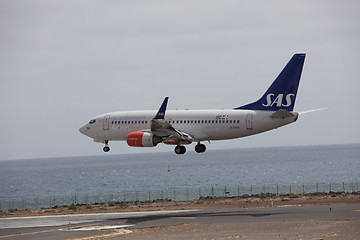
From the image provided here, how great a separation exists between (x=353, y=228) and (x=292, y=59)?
66.6ft

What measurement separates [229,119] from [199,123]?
3.00m

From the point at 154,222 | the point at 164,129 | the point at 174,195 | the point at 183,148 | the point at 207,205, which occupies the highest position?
the point at 164,129

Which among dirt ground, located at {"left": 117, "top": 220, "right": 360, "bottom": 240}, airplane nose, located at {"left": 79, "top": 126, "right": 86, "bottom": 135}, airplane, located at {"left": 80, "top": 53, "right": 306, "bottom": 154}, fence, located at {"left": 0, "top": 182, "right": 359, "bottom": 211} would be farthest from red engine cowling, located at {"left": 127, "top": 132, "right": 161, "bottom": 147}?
fence, located at {"left": 0, "top": 182, "right": 359, "bottom": 211}

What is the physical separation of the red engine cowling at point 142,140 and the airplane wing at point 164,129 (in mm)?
623

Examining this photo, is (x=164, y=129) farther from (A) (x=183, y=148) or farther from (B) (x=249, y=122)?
(B) (x=249, y=122)

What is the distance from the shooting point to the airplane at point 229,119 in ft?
167

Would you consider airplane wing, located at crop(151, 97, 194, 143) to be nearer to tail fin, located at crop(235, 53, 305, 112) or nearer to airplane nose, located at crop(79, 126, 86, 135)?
tail fin, located at crop(235, 53, 305, 112)

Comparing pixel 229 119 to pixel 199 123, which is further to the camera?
pixel 199 123

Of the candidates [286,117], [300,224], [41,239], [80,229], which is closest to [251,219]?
[300,224]

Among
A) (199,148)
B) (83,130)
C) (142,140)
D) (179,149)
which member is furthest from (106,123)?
(199,148)

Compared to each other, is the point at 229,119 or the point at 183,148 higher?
the point at 229,119

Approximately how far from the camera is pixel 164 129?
5169 centimetres

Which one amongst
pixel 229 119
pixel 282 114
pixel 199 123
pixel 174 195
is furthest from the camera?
pixel 174 195

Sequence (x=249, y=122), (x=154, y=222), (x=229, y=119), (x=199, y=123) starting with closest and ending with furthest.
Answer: (x=154, y=222), (x=249, y=122), (x=229, y=119), (x=199, y=123)
